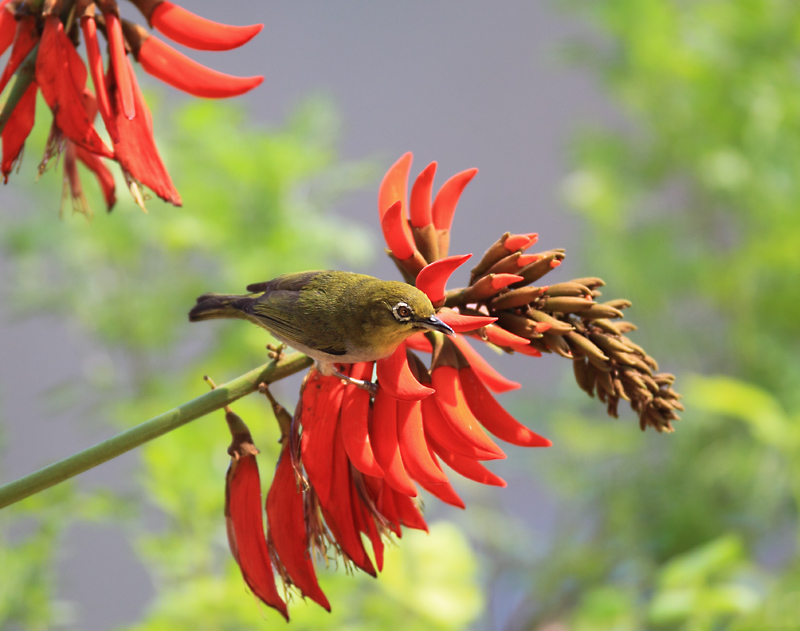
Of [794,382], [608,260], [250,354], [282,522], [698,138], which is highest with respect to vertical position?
[698,138]

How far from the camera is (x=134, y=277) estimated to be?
2.29 metres

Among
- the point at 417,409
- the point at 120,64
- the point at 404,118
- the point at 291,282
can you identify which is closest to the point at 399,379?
the point at 417,409

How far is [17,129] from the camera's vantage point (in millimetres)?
500

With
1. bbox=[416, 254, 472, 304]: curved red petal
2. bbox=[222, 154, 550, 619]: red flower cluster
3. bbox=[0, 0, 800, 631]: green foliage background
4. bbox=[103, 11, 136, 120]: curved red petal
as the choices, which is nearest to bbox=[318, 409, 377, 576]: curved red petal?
bbox=[222, 154, 550, 619]: red flower cluster

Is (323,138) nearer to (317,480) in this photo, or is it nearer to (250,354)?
(250,354)

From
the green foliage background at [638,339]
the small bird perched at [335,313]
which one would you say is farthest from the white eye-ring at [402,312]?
the green foliage background at [638,339]

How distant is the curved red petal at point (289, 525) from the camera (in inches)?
18.2

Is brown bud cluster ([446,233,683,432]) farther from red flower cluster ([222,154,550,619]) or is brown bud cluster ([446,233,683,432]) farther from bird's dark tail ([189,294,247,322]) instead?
bird's dark tail ([189,294,247,322])

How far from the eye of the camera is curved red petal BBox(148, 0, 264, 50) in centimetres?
51

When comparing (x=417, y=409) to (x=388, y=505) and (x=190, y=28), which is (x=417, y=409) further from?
(x=190, y=28)

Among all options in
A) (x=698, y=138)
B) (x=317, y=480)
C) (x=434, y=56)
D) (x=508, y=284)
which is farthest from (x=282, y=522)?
(x=434, y=56)

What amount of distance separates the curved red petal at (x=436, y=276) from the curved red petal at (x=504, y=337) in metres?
0.04

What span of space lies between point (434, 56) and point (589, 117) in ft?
2.77

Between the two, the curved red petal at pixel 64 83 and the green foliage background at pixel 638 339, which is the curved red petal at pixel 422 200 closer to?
the curved red petal at pixel 64 83
